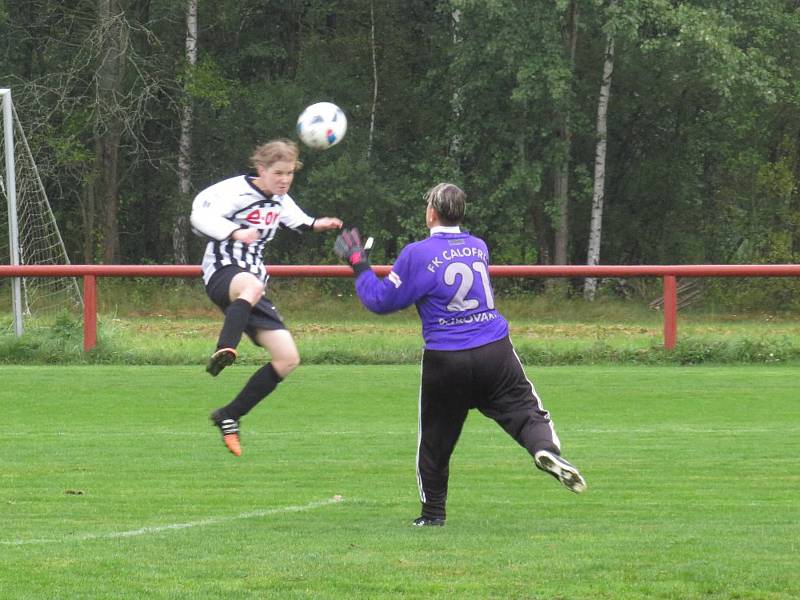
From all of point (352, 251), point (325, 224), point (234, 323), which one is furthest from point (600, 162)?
point (352, 251)

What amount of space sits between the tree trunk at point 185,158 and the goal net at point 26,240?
522 cm

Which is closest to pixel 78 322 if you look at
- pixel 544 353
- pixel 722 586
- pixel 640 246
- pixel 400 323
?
pixel 400 323

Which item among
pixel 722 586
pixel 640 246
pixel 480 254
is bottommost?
pixel 640 246

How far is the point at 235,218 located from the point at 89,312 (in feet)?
32.4

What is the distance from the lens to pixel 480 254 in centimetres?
761

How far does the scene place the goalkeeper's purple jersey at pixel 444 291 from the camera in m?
7.49

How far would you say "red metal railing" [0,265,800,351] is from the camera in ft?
58.4

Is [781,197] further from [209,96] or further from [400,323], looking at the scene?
[400,323]

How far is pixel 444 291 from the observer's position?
750 cm

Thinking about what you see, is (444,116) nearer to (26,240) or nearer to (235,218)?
(26,240)

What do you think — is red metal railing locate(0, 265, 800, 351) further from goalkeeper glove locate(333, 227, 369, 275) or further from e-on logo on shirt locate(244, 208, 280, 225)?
goalkeeper glove locate(333, 227, 369, 275)

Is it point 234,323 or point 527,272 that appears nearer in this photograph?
point 234,323

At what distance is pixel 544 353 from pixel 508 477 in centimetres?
900

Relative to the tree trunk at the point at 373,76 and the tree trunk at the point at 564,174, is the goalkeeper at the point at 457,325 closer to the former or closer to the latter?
the tree trunk at the point at 564,174
